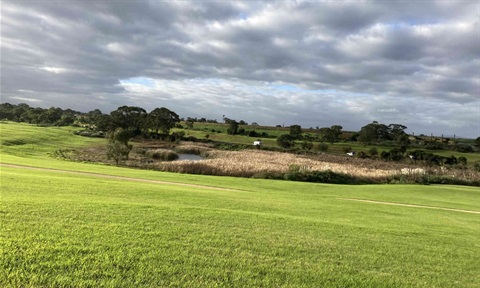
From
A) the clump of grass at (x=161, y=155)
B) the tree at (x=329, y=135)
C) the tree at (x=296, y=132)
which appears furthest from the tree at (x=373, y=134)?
the clump of grass at (x=161, y=155)

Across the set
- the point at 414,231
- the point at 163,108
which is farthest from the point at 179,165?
the point at 163,108

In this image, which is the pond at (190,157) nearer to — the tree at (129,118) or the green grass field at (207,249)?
the tree at (129,118)

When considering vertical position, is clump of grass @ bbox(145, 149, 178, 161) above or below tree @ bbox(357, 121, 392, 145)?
below

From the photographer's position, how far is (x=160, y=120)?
9731cm

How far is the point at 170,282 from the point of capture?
5.29m

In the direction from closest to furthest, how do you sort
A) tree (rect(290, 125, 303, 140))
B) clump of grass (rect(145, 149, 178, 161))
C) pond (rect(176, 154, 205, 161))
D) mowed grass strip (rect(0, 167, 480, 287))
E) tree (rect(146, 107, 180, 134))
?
mowed grass strip (rect(0, 167, 480, 287)), clump of grass (rect(145, 149, 178, 161)), pond (rect(176, 154, 205, 161)), tree (rect(146, 107, 180, 134)), tree (rect(290, 125, 303, 140))

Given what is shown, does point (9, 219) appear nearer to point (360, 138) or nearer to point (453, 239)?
point (453, 239)

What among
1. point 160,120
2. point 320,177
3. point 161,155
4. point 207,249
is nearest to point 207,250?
point 207,249

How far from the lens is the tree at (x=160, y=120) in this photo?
318 feet

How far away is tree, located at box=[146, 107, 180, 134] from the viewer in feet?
318

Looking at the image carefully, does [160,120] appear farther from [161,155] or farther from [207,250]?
[207,250]

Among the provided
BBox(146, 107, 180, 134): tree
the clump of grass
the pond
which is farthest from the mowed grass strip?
BBox(146, 107, 180, 134): tree

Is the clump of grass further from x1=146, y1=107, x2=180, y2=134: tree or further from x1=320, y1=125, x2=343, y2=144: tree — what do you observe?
x1=320, y1=125, x2=343, y2=144: tree

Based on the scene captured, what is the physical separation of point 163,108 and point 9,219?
101842mm
